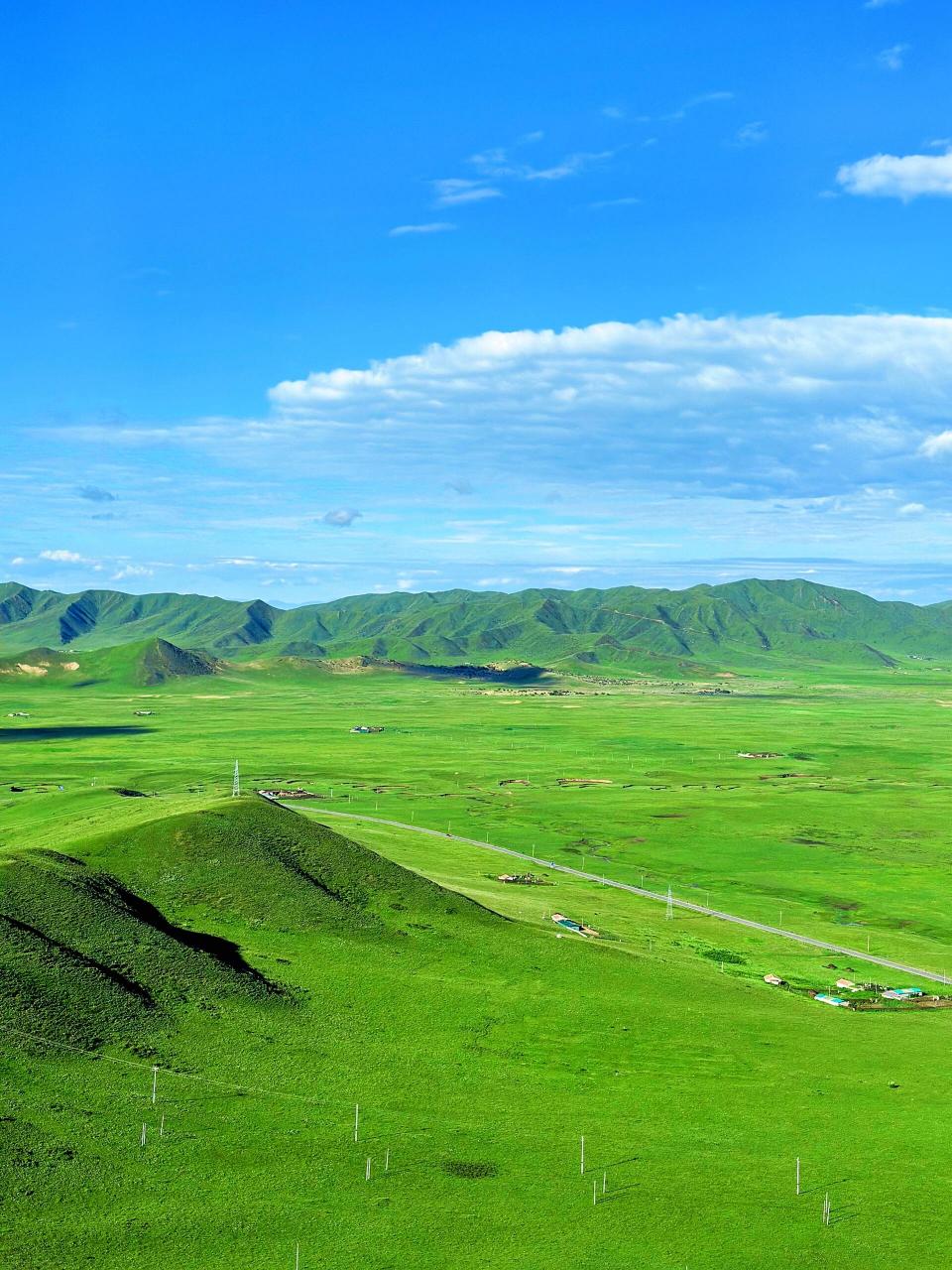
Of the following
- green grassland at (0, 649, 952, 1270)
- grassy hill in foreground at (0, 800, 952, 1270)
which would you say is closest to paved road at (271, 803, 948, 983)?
green grassland at (0, 649, 952, 1270)

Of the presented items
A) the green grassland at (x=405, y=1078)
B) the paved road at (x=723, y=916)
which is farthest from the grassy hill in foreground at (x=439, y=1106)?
the paved road at (x=723, y=916)

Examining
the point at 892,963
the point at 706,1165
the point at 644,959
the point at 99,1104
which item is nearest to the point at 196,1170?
the point at 99,1104

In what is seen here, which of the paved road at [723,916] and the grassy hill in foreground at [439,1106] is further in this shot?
the paved road at [723,916]

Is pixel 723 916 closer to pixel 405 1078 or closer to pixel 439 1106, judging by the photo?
pixel 405 1078

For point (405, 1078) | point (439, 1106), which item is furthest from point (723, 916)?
point (439, 1106)

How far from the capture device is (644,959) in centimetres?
11775

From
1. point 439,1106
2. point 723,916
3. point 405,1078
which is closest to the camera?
point 439,1106

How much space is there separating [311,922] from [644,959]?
125 feet

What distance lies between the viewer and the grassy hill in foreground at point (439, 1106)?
2475 inches

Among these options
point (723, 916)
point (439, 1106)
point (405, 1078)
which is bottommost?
point (723, 916)

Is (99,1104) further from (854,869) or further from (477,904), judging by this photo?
(854,869)

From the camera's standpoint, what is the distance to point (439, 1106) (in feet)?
259

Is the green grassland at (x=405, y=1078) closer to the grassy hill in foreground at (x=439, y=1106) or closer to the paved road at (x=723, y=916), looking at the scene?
the grassy hill in foreground at (x=439, y=1106)

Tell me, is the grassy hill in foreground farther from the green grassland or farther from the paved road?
the paved road
